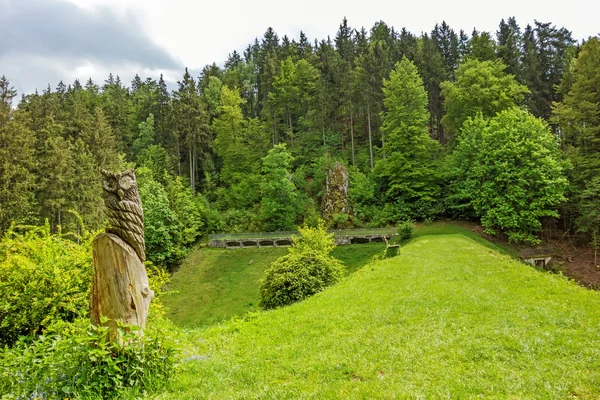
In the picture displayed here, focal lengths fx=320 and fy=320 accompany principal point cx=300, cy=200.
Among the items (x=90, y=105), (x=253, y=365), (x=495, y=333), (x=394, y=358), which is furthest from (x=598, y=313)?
(x=90, y=105)

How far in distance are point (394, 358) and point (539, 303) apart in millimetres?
5954

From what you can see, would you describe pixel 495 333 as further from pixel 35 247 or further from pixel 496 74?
pixel 496 74

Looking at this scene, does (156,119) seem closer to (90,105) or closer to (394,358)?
(90,105)

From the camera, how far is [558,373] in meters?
4.95

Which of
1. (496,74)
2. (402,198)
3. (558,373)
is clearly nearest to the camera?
(558,373)

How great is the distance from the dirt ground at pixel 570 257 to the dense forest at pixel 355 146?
3.83ft

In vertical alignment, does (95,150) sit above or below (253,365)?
above

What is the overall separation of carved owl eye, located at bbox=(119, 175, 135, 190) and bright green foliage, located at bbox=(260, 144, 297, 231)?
28707 mm

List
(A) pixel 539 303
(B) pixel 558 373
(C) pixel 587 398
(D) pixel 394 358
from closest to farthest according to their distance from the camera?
(C) pixel 587 398 < (B) pixel 558 373 < (D) pixel 394 358 < (A) pixel 539 303

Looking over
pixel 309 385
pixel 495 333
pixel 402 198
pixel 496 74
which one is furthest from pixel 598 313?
pixel 496 74

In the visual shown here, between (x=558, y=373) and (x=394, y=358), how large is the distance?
2475 millimetres

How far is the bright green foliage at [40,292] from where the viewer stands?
7301 mm

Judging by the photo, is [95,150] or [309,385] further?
[95,150]

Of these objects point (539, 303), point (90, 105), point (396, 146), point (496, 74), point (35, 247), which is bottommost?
point (539, 303)
